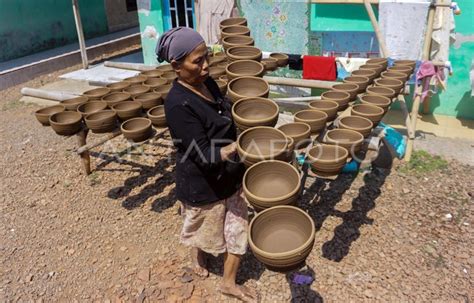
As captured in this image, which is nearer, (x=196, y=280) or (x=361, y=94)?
(x=196, y=280)

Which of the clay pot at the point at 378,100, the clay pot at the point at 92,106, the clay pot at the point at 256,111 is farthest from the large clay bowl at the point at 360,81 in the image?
the clay pot at the point at 92,106

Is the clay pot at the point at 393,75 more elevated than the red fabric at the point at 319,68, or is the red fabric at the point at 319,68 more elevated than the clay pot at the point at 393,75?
the clay pot at the point at 393,75

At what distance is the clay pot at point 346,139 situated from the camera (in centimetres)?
301

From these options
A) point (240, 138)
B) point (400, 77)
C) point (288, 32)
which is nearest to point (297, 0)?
point (288, 32)

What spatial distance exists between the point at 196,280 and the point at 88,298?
79cm

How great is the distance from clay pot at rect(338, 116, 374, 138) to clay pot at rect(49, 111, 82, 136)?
235 cm

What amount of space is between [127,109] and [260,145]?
176 centimetres

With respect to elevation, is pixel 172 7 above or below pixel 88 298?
above

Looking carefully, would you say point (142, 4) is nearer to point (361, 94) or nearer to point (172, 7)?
point (172, 7)

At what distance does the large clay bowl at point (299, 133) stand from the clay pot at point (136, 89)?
5.66 ft

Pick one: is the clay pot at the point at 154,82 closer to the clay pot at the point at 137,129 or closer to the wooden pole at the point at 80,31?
the clay pot at the point at 137,129

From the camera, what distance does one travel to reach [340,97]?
389 cm

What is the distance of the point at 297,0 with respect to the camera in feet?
20.3

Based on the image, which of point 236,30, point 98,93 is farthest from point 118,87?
point 236,30
